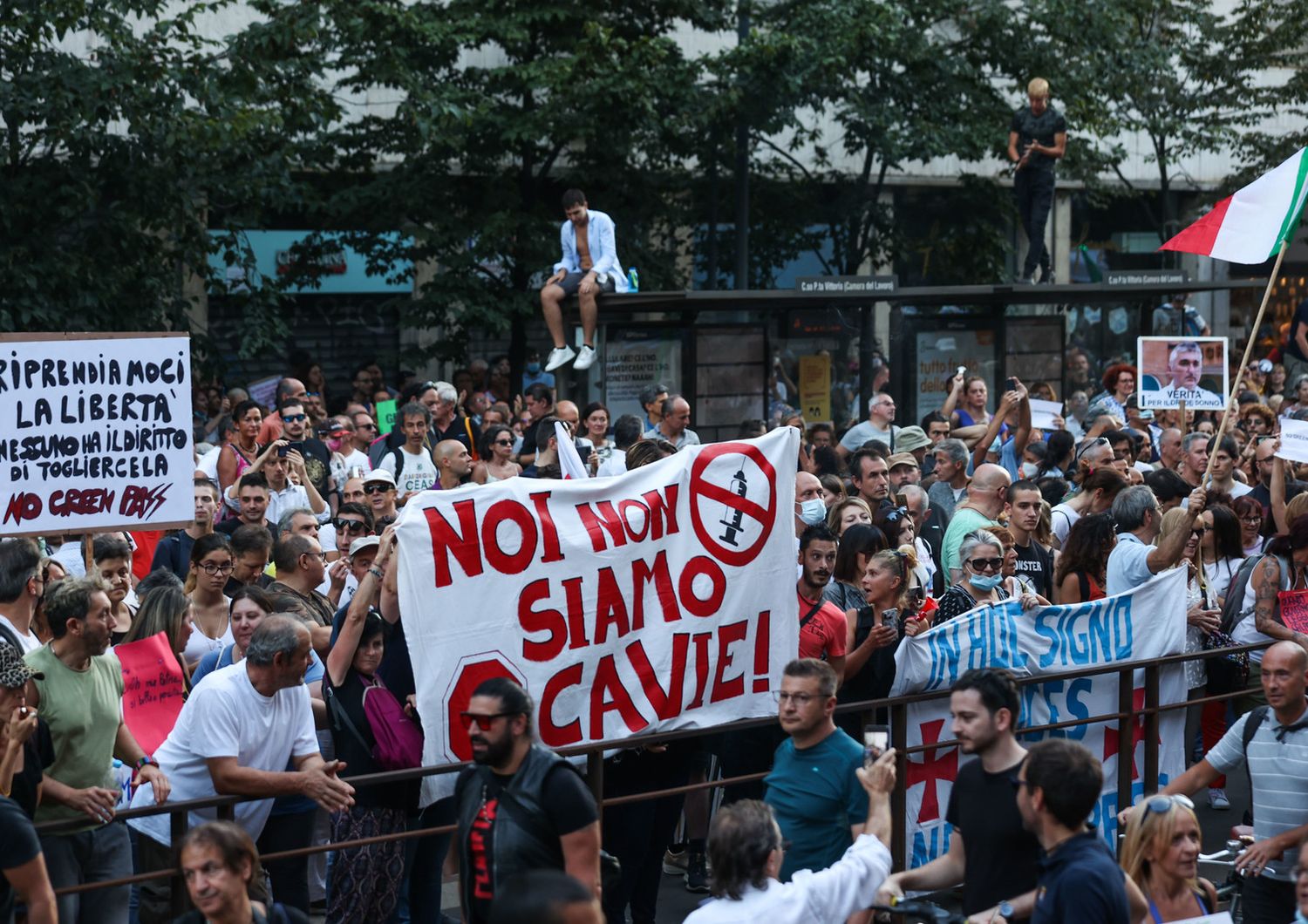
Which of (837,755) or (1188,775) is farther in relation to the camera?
(1188,775)

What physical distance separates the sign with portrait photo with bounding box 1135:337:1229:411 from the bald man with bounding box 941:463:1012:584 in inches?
249

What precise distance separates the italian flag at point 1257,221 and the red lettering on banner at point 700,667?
486 cm

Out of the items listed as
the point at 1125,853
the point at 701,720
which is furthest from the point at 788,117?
the point at 1125,853

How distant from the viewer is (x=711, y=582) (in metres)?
7.39

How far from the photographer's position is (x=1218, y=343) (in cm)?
1641

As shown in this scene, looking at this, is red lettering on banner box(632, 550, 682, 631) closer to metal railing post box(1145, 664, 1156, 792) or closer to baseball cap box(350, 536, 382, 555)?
baseball cap box(350, 536, 382, 555)

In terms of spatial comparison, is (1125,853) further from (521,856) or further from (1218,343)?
(1218,343)

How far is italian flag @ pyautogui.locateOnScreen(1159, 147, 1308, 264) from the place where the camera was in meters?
10.7

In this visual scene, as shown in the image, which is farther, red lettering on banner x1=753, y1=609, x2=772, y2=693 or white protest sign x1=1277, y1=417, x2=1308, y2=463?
white protest sign x1=1277, y1=417, x2=1308, y2=463

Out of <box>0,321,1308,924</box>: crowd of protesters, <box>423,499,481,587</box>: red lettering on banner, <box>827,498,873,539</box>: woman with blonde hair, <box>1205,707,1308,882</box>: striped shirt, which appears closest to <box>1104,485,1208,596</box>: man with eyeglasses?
<box>0,321,1308,924</box>: crowd of protesters

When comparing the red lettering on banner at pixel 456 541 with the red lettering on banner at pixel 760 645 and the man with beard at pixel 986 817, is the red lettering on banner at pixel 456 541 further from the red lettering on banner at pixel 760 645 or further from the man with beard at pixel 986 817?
the man with beard at pixel 986 817

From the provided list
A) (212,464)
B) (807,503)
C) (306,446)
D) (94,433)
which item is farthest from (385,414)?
(94,433)

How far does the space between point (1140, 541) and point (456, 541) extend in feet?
13.2

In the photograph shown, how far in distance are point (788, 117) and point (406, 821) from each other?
1726 centimetres
